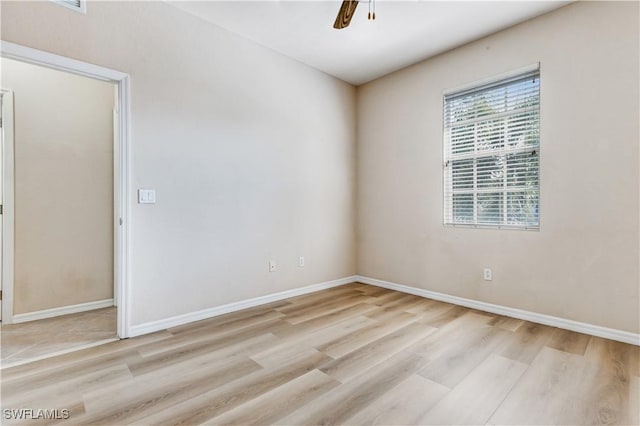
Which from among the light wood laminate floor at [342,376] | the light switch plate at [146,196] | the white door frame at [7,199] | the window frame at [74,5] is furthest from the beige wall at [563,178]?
the white door frame at [7,199]

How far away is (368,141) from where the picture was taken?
14.4 feet

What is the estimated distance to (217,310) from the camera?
3.07 meters

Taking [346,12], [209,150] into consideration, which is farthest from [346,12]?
[209,150]

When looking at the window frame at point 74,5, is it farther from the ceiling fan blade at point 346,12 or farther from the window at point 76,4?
the ceiling fan blade at point 346,12

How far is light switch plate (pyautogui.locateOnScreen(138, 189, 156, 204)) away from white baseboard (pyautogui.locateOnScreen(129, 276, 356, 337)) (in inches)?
40.6

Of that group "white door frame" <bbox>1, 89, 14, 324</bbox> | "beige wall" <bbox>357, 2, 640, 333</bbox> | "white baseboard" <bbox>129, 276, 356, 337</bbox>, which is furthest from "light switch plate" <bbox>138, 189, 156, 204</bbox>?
"beige wall" <bbox>357, 2, 640, 333</bbox>

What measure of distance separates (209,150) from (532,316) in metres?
3.43

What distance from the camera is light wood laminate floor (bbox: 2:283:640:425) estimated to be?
Result: 1.58 meters

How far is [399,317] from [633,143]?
7.66ft

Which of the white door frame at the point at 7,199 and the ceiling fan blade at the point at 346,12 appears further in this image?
the white door frame at the point at 7,199

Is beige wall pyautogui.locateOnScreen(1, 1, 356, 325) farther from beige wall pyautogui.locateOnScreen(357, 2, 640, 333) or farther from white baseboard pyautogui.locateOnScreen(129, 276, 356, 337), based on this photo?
beige wall pyautogui.locateOnScreen(357, 2, 640, 333)

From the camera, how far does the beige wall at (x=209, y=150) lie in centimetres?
253

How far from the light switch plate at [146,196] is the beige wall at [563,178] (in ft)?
9.26

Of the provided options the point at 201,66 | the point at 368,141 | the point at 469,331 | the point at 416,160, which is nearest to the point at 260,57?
the point at 201,66
